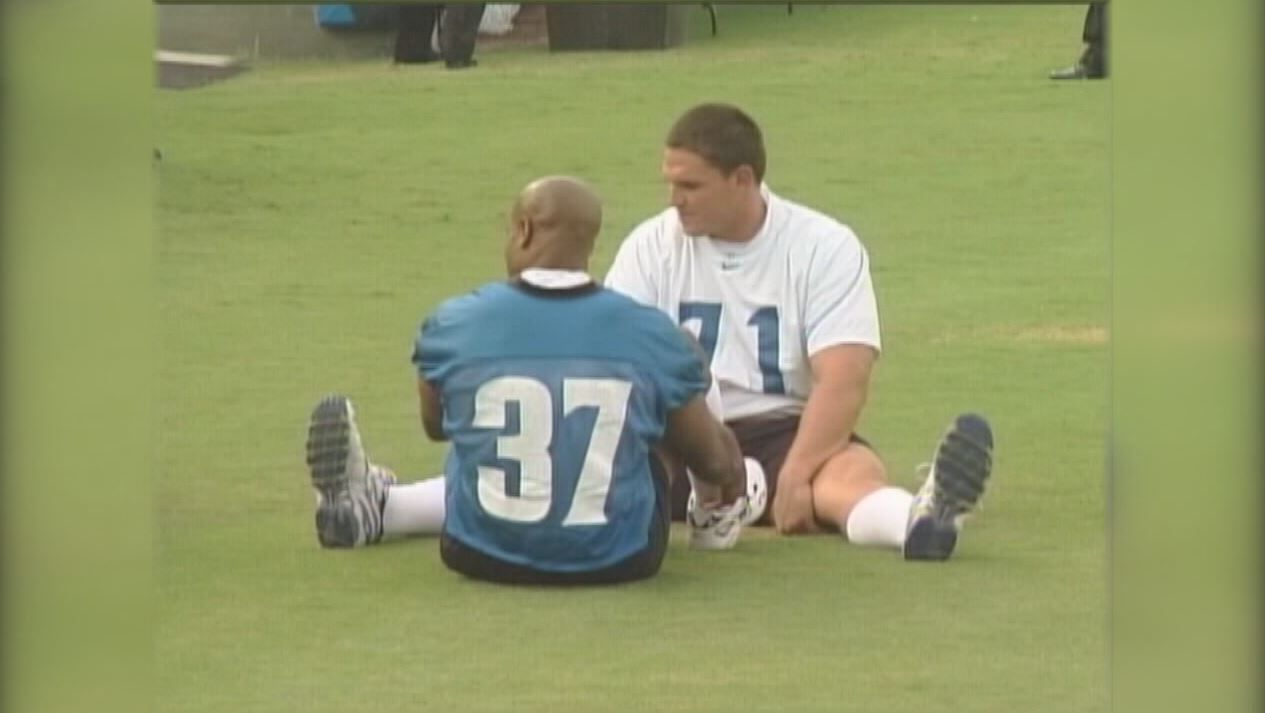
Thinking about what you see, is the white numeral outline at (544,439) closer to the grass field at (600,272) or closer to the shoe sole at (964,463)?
the grass field at (600,272)

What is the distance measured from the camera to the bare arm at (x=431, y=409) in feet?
15.4

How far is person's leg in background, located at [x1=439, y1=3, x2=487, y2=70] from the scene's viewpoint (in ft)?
13.8

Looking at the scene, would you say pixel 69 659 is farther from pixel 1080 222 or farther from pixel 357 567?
pixel 1080 222

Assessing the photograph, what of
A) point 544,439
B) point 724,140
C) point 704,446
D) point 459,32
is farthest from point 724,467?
point 459,32

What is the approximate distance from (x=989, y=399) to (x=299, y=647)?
2.01 metres

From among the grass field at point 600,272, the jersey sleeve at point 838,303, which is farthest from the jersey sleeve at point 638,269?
the jersey sleeve at point 838,303

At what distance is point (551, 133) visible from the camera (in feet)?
21.7

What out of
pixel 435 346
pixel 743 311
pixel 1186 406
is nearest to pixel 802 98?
pixel 743 311

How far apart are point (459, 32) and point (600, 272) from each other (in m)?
0.87

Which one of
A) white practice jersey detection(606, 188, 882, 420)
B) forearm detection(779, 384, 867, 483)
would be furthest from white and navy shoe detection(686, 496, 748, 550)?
white practice jersey detection(606, 188, 882, 420)

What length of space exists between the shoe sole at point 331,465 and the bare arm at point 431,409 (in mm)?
136

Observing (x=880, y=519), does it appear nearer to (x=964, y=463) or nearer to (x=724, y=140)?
(x=964, y=463)

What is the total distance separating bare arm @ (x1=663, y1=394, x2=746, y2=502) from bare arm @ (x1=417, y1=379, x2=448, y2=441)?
0.36m

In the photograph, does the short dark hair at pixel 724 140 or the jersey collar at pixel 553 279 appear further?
the short dark hair at pixel 724 140
